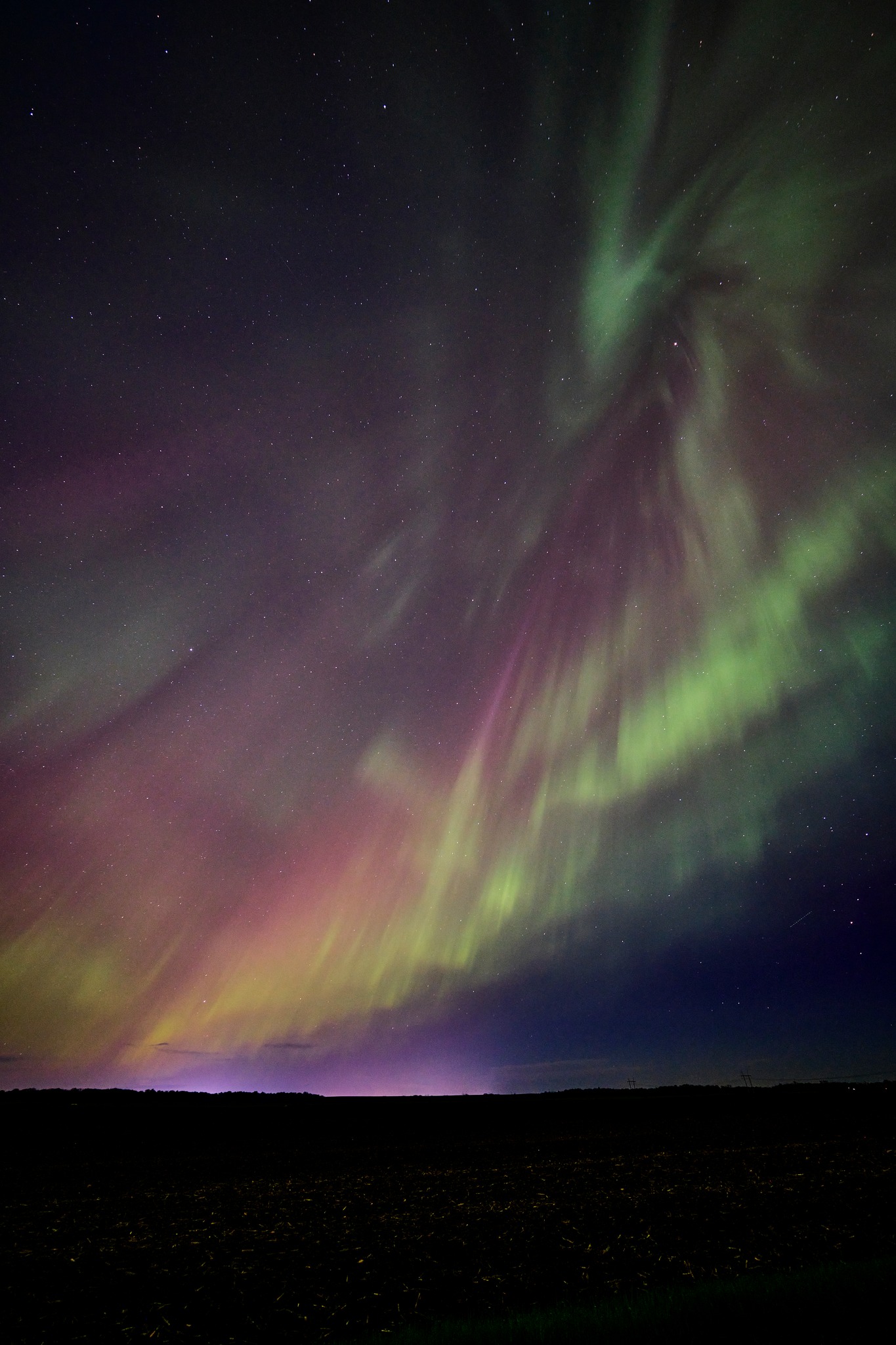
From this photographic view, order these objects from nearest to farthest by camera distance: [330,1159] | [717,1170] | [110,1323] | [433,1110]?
[110,1323] < [717,1170] < [330,1159] < [433,1110]

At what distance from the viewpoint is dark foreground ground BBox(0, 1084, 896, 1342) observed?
47.1ft

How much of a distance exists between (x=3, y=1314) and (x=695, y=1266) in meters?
14.5

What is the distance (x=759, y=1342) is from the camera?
363 inches

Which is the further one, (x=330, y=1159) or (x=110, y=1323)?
(x=330, y=1159)

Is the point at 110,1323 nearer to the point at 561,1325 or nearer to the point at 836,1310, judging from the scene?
the point at 561,1325

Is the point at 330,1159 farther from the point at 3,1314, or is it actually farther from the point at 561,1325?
the point at 561,1325

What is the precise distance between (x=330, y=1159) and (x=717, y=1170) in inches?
1092

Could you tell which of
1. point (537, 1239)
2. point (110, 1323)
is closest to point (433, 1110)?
point (537, 1239)

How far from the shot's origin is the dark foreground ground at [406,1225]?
1436cm

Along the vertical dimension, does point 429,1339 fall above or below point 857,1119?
above

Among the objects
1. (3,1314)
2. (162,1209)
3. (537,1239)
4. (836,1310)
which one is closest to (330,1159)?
(162,1209)

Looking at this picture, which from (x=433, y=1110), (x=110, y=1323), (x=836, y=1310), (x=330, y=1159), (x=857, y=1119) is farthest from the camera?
(x=433, y=1110)

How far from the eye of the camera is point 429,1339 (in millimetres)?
10727

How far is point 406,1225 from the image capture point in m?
22.1
